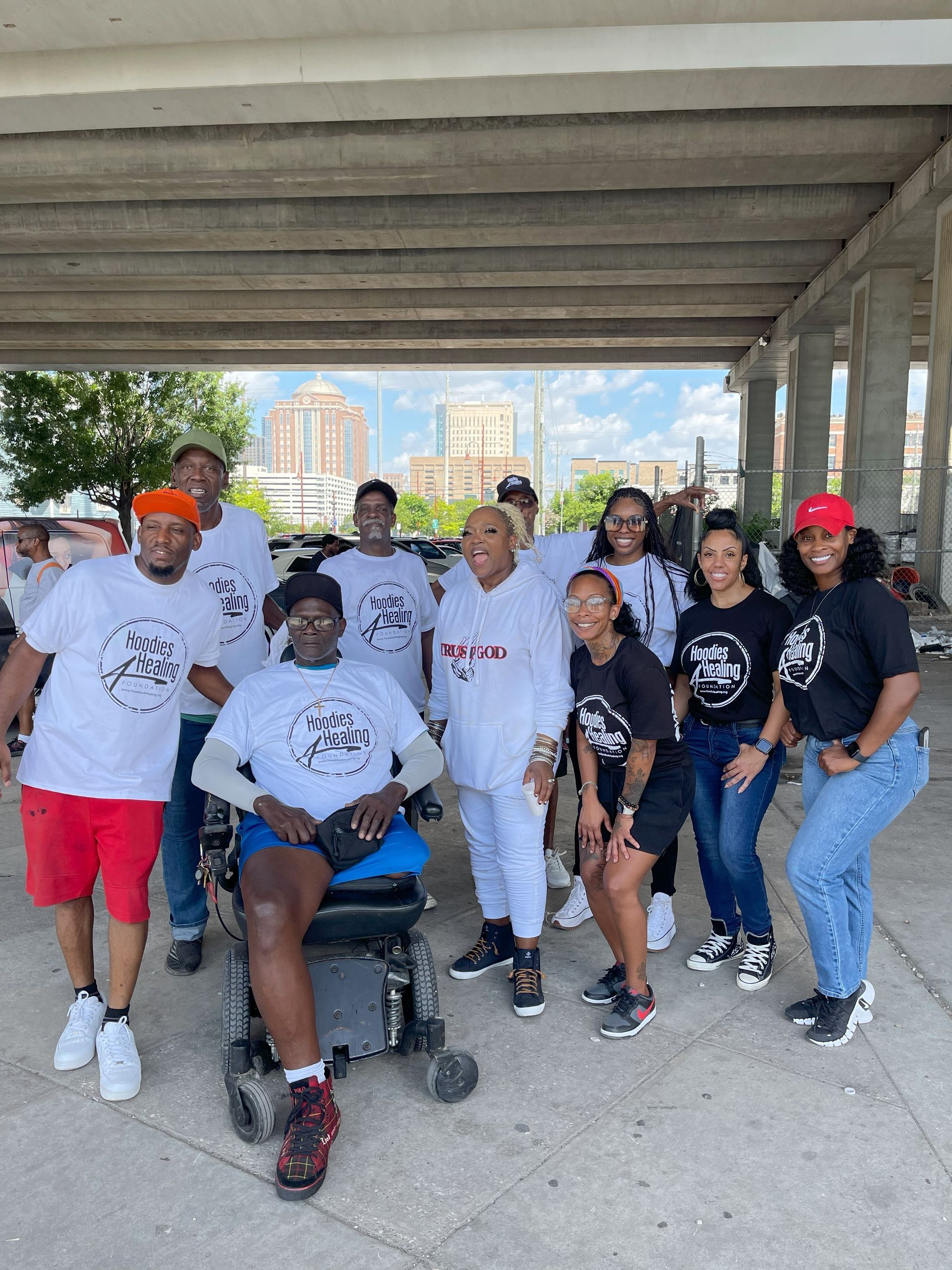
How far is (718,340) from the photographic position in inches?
976

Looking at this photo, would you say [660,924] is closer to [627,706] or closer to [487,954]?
[487,954]

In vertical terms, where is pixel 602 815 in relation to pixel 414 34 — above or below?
below

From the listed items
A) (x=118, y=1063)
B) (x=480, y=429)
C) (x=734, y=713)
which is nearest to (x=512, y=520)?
(x=734, y=713)

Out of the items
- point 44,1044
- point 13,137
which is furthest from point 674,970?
point 13,137

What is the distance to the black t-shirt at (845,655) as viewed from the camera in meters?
3.00

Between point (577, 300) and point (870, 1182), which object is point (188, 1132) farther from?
point (577, 300)

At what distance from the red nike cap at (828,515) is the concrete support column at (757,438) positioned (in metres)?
25.2

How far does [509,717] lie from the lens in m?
3.53

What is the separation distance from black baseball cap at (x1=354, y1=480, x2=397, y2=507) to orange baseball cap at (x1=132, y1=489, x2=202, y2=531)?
50.8 inches

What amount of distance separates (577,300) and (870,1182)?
62.0 feet

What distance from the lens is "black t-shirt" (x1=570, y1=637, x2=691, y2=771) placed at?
10.8 ft

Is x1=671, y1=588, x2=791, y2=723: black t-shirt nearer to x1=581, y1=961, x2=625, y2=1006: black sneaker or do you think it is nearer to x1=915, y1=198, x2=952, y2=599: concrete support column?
x1=581, y1=961, x2=625, y2=1006: black sneaker

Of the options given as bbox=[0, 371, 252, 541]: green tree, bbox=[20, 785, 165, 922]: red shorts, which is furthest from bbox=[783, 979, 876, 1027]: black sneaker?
bbox=[0, 371, 252, 541]: green tree

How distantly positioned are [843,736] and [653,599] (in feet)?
3.57
